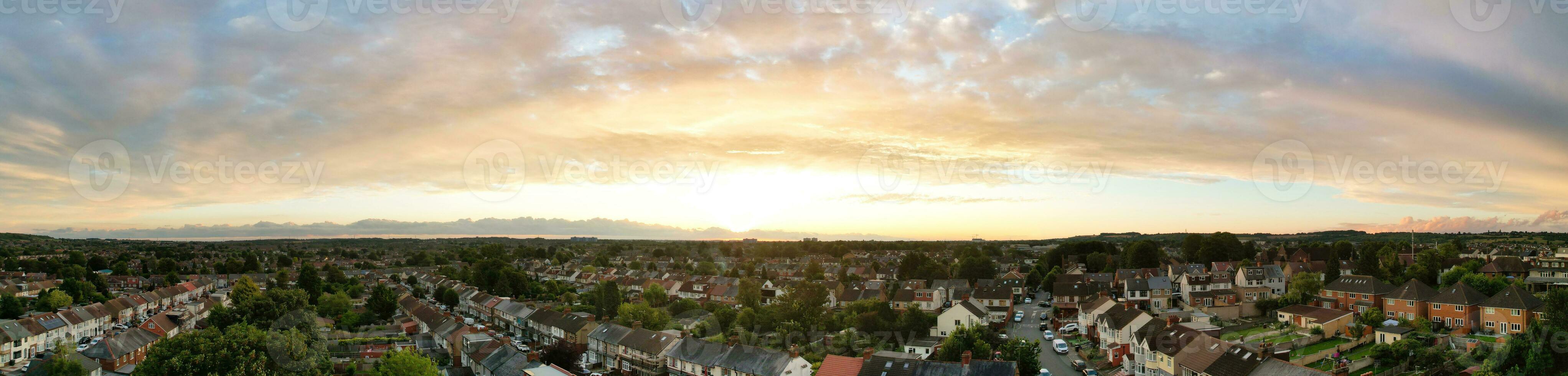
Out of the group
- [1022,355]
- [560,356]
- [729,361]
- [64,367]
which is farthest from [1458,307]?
[64,367]

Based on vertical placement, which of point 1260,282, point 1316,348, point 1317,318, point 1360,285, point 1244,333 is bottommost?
point 1244,333

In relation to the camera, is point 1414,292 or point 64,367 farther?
point 1414,292

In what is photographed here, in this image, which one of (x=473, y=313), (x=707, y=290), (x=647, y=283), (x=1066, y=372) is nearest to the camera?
(x=1066, y=372)

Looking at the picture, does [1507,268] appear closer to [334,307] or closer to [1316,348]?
[1316,348]

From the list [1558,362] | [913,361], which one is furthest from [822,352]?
[1558,362]

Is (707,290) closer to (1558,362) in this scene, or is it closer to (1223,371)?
A: (1223,371)
